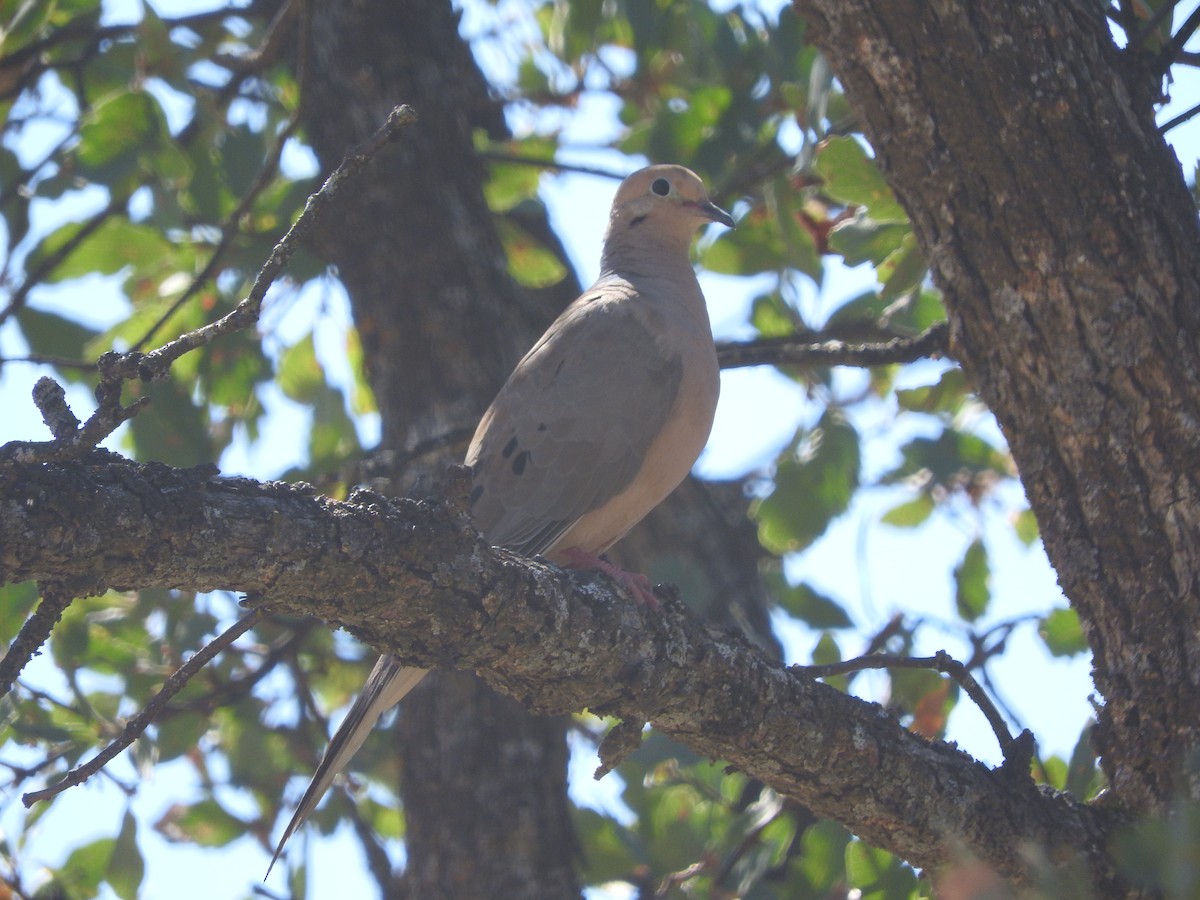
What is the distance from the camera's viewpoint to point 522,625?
2119 mm

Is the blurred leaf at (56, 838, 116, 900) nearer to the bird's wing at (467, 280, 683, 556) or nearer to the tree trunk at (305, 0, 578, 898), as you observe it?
the tree trunk at (305, 0, 578, 898)

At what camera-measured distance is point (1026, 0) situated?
8.00 feet

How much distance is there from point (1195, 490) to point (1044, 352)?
14.6 inches

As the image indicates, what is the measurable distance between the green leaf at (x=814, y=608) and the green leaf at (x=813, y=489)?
0.26m

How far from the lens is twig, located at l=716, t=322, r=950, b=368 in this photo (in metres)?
3.00

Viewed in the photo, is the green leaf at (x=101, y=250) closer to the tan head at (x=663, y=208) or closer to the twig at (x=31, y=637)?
the tan head at (x=663, y=208)

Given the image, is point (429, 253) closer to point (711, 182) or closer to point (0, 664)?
point (711, 182)

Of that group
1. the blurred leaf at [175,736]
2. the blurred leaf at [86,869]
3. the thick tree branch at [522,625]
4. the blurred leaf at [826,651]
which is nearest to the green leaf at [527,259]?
the blurred leaf at [175,736]

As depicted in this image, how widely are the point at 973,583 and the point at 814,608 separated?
1.68 ft

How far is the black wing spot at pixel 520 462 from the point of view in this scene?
3496 mm

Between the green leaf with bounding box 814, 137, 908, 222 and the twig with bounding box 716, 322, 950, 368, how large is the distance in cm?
30

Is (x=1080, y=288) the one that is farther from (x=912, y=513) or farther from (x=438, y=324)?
(x=912, y=513)

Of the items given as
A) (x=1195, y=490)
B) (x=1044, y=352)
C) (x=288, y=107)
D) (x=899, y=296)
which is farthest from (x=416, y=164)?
(x=1195, y=490)

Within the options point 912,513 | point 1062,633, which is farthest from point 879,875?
point 912,513
